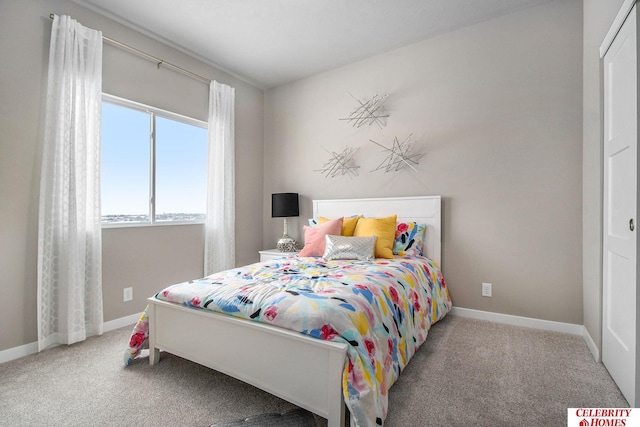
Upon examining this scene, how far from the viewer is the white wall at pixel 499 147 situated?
253 centimetres

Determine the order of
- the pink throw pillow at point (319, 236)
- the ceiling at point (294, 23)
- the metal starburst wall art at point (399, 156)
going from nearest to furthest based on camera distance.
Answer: the ceiling at point (294, 23)
the pink throw pillow at point (319, 236)
the metal starburst wall art at point (399, 156)

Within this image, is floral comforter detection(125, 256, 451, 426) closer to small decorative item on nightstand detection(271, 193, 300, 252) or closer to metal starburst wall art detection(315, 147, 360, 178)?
small decorative item on nightstand detection(271, 193, 300, 252)

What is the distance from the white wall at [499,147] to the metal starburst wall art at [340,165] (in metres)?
0.10

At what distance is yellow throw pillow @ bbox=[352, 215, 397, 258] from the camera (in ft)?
9.24

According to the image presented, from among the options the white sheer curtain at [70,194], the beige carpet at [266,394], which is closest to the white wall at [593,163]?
the beige carpet at [266,394]

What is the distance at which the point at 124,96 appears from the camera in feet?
9.22

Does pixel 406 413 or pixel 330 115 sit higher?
pixel 330 115

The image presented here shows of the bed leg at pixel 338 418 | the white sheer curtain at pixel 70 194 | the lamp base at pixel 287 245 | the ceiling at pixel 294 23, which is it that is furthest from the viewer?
the lamp base at pixel 287 245

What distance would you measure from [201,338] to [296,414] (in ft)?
2.37

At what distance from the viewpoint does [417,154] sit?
10.5 ft

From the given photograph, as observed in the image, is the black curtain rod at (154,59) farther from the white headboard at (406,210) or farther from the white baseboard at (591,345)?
the white baseboard at (591,345)

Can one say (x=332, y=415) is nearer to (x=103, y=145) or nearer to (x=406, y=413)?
(x=406, y=413)

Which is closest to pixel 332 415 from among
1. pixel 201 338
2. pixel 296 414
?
pixel 296 414

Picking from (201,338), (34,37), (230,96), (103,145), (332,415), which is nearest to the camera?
(332,415)
